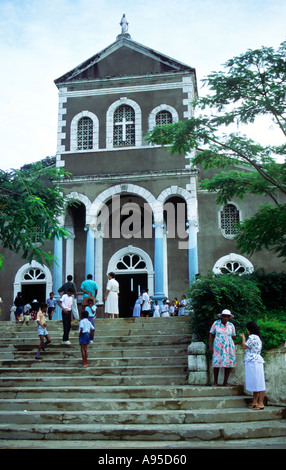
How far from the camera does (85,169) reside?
19.8 metres

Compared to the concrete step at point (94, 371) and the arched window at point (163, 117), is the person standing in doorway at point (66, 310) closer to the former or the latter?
the concrete step at point (94, 371)

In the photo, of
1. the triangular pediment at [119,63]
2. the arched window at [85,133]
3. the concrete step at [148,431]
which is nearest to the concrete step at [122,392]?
the concrete step at [148,431]

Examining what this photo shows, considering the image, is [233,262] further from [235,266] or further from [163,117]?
[163,117]

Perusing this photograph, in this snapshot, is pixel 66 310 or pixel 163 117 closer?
pixel 66 310

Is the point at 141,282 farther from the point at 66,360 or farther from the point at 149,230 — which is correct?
the point at 66,360

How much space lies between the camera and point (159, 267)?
18.2 meters

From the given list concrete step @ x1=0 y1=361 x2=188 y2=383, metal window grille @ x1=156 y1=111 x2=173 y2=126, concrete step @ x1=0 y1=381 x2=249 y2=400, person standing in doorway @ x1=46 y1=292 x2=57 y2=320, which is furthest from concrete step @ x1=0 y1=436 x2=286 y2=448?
metal window grille @ x1=156 y1=111 x2=173 y2=126

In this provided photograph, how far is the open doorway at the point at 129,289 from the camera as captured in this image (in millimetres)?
Result: 20625

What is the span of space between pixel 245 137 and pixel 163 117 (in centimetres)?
702

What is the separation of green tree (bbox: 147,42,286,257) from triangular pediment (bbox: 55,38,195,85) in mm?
8040

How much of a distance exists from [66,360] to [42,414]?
2.96 m

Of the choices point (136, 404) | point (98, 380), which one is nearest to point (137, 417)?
point (136, 404)

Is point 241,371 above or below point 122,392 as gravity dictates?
above
